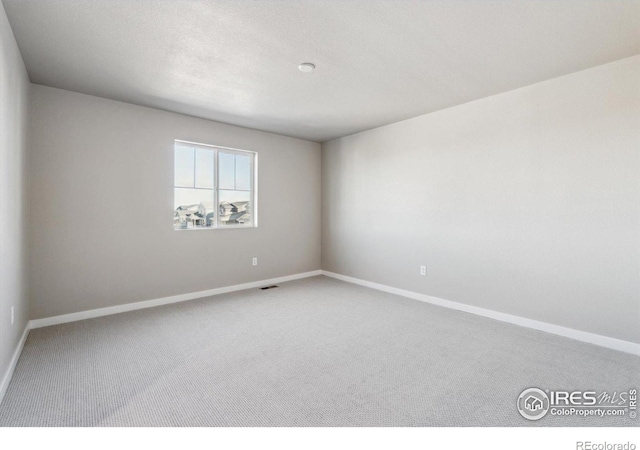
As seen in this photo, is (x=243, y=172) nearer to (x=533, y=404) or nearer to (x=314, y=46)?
(x=314, y=46)

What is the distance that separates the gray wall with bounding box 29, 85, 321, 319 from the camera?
126 inches

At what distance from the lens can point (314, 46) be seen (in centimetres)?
242

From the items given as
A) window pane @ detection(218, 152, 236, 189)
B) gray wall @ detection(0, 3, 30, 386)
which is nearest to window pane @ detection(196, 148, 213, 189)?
window pane @ detection(218, 152, 236, 189)

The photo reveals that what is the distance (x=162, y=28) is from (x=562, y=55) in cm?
308

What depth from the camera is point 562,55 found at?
2561 millimetres

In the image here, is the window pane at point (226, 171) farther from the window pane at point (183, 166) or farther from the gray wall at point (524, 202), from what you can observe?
the gray wall at point (524, 202)

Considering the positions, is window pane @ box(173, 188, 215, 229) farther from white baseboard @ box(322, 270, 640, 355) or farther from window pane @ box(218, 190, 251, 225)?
white baseboard @ box(322, 270, 640, 355)

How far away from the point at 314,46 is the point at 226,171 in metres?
2.66

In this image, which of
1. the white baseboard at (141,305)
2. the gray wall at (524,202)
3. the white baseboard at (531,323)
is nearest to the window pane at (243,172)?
the white baseboard at (141,305)

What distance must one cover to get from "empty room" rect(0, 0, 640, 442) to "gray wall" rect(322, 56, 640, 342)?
0.06ft

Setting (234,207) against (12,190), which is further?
(234,207)

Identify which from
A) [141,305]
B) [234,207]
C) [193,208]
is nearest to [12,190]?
[141,305]

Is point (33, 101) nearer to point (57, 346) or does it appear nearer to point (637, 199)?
point (57, 346)
